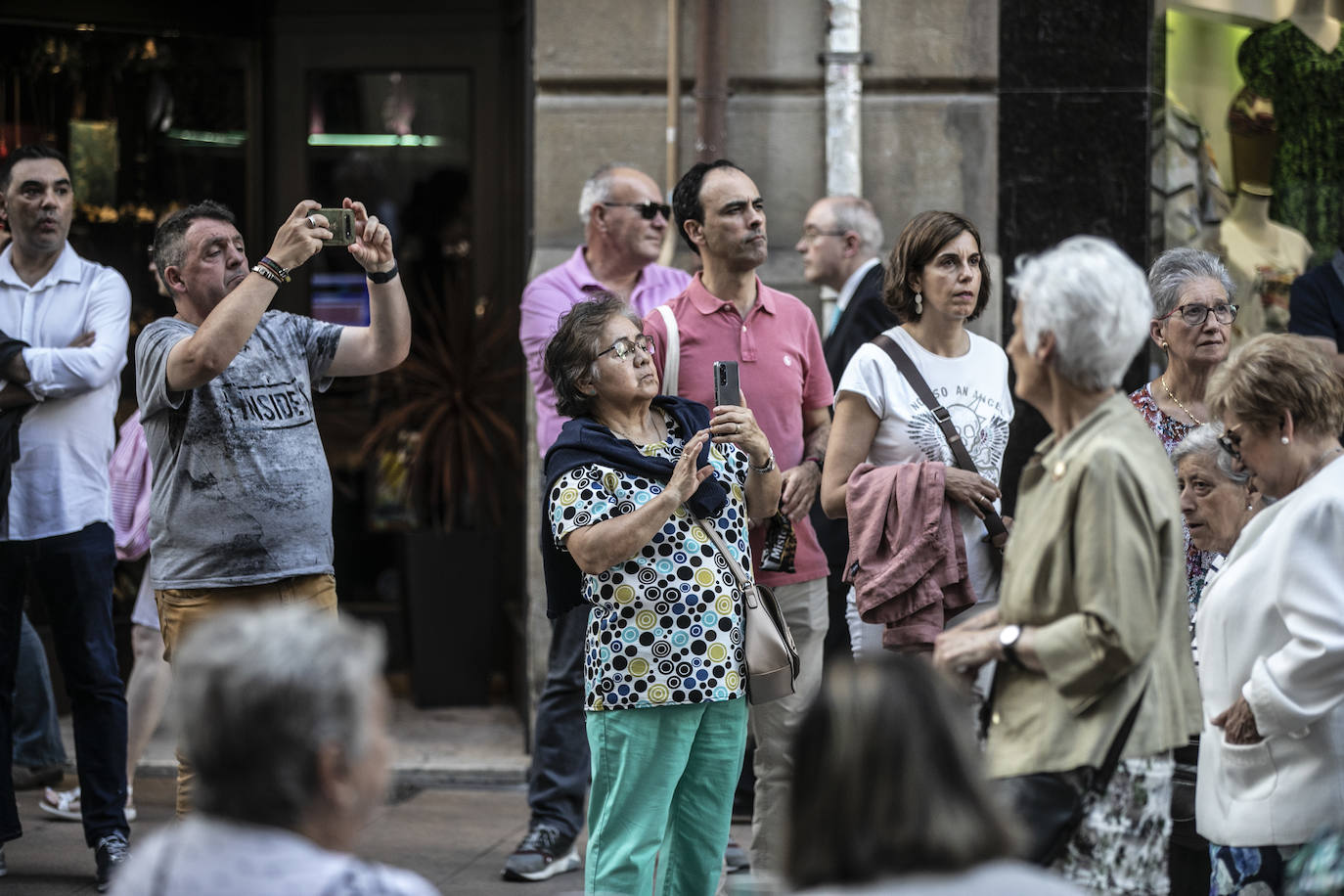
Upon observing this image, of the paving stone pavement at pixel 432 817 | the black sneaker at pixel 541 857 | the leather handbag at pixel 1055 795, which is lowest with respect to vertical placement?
the paving stone pavement at pixel 432 817

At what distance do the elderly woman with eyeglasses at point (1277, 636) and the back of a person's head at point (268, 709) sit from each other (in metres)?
1.91

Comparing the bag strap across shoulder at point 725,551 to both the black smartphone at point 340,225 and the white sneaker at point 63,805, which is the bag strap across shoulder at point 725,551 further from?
the white sneaker at point 63,805

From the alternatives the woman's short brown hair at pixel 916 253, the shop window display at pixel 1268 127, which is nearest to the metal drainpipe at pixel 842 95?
the shop window display at pixel 1268 127

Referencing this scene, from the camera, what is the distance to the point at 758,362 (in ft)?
15.9

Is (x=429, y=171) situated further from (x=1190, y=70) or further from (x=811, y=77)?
(x=1190, y=70)

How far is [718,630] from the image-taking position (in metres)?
3.97

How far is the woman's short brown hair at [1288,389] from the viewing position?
340cm

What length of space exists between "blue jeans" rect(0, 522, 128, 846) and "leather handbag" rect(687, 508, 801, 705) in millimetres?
2115

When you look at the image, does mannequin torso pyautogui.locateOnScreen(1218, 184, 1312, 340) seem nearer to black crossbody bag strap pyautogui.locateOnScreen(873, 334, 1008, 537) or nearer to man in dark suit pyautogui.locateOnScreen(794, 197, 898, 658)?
man in dark suit pyautogui.locateOnScreen(794, 197, 898, 658)

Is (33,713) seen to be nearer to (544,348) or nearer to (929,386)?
(544,348)

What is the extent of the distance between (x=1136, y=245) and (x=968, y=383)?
A: 2508 mm

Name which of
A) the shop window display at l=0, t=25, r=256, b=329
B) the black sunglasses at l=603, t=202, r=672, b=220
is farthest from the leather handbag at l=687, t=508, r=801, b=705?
the shop window display at l=0, t=25, r=256, b=329

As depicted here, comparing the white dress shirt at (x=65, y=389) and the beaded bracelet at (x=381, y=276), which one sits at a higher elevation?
the beaded bracelet at (x=381, y=276)

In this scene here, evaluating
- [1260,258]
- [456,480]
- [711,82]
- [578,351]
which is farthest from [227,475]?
[1260,258]
